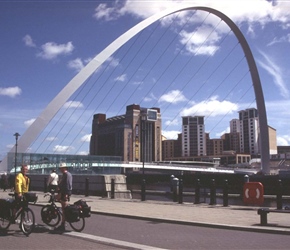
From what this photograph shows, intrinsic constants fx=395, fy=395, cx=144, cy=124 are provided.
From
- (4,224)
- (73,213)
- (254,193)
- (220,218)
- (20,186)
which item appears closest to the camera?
(73,213)

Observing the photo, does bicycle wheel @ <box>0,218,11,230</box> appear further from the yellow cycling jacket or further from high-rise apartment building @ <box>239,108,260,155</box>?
high-rise apartment building @ <box>239,108,260,155</box>

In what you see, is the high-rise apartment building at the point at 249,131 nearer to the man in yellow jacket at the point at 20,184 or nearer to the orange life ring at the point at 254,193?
the orange life ring at the point at 254,193

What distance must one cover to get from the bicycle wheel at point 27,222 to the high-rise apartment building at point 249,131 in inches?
7007

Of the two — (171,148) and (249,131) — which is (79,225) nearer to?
(171,148)

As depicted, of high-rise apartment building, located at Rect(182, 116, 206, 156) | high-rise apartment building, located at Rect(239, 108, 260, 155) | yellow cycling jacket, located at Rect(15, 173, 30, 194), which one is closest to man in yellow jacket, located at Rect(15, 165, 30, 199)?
yellow cycling jacket, located at Rect(15, 173, 30, 194)

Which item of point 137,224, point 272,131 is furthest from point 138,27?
point 272,131

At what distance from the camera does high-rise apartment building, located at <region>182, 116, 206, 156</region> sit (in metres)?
188

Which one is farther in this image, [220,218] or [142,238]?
[220,218]

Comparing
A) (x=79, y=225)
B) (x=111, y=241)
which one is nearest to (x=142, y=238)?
(x=111, y=241)

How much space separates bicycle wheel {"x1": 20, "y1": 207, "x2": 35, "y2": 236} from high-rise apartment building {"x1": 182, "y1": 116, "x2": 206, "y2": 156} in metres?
179

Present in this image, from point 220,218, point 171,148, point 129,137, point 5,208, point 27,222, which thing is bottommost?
point 220,218

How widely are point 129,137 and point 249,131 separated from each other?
80060 mm

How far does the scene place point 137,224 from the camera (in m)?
11.1

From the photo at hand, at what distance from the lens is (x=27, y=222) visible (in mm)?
9016
